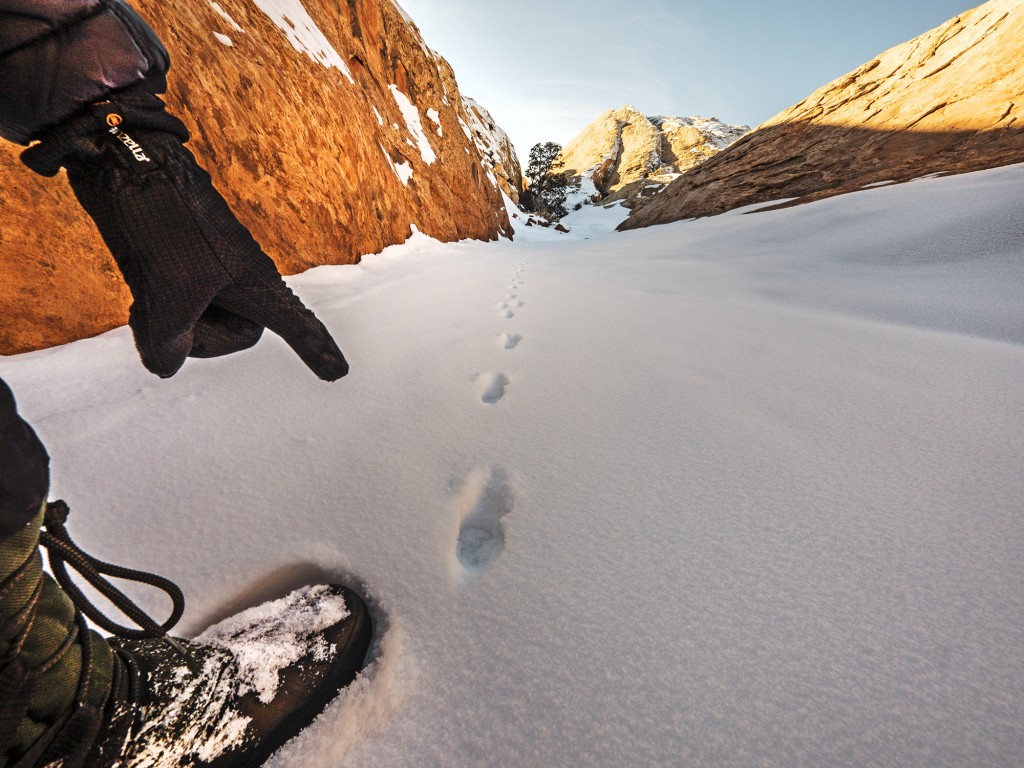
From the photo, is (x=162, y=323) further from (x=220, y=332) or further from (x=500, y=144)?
(x=500, y=144)

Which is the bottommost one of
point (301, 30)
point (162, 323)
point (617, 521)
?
point (617, 521)

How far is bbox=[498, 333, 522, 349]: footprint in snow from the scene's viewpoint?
5.36 feet

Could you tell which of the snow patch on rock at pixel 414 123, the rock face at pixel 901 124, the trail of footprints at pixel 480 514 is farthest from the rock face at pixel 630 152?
the trail of footprints at pixel 480 514

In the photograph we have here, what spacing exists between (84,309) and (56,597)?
1.73 m

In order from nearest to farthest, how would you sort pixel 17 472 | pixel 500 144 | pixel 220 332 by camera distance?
pixel 17 472, pixel 220 332, pixel 500 144

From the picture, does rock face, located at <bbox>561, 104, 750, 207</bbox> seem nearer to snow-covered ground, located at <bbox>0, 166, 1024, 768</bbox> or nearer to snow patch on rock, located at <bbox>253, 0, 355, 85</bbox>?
snow patch on rock, located at <bbox>253, 0, 355, 85</bbox>

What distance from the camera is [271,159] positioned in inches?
96.2

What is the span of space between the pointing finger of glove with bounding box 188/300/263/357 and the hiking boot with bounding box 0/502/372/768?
0.59 metres

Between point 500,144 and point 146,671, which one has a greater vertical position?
point 500,144

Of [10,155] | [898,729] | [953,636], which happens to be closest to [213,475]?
[898,729]

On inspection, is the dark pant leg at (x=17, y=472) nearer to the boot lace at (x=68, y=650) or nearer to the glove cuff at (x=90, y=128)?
the boot lace at (x=68, y=650)

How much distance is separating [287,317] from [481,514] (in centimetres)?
77

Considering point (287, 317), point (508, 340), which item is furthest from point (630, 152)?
point (287, 317)

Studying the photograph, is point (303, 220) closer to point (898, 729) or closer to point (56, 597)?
point (56, 597)
